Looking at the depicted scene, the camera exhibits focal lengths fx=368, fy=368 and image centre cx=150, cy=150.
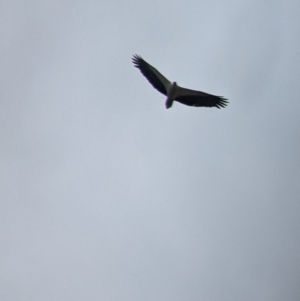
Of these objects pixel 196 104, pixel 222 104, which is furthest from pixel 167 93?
pixel 222 104

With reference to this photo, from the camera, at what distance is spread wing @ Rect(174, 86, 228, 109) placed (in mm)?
25500

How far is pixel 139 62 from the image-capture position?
25484mm

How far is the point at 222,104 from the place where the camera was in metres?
26.2

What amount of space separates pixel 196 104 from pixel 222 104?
1837mm

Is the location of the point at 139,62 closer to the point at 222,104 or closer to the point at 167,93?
the point at 167,93

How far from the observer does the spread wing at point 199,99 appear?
83.7 feet

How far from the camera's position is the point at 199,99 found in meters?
26.2

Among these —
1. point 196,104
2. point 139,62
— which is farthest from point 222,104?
point 139,62

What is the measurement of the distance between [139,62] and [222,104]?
259 inches

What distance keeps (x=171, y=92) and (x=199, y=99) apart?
2.63 metres

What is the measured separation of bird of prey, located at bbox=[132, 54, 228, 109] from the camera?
81.9 feet

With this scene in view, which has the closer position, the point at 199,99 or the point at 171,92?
the point at 171,92

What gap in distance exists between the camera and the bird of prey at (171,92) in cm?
2497

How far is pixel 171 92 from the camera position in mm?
24562
